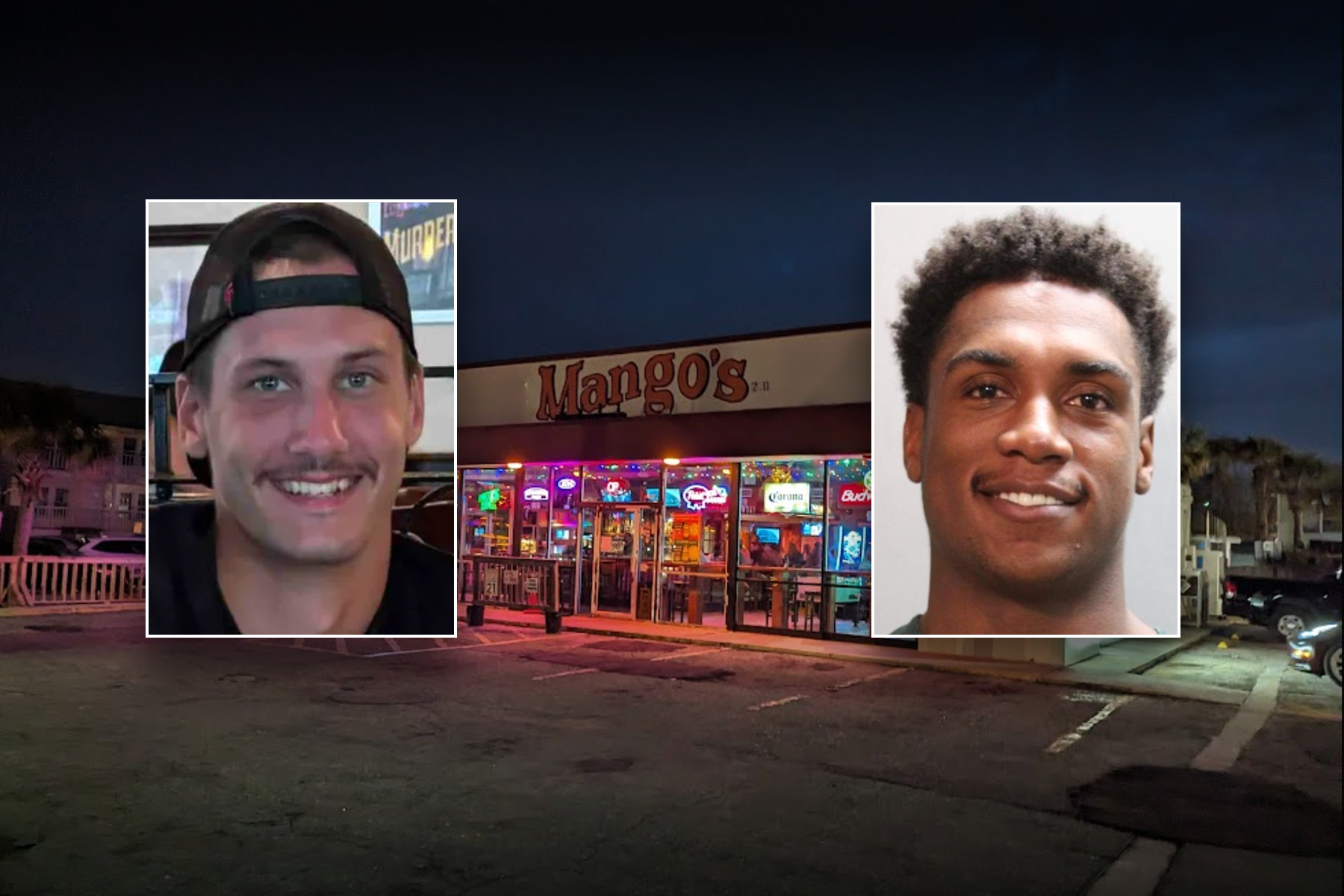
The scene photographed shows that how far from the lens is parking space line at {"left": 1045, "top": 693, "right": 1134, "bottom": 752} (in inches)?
344

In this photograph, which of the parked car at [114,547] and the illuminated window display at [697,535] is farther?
the parked car at [114,547]

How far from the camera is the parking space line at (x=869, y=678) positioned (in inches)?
451

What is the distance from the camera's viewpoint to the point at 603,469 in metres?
17.4

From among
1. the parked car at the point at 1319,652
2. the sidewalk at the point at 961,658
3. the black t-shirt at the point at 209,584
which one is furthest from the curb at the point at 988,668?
the black t-shirt at the point at 209,584

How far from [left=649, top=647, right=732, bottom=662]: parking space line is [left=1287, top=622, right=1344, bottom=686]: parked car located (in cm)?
690

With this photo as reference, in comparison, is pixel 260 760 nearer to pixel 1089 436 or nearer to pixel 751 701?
pixel 751 701

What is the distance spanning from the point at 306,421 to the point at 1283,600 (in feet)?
47.5

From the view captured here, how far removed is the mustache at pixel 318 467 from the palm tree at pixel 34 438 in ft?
51.8

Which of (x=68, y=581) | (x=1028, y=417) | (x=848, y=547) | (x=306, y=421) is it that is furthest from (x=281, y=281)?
(x=68, y=581)

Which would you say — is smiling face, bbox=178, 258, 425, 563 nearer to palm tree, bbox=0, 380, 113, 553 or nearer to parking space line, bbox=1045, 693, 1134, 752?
parking space line, bbox=1045, 693, 1134, 752

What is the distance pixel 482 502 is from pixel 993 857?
1408 centimetres

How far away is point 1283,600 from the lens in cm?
1515

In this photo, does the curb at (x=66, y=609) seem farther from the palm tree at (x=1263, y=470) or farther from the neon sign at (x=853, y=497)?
the palm tree at (x=1263, y=470)

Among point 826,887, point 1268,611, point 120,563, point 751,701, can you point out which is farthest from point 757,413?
point 120,563
